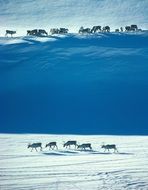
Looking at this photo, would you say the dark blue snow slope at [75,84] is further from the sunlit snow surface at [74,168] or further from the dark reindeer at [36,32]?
the sunlit snow surface at [74,168]

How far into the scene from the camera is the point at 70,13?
92562 millimetres

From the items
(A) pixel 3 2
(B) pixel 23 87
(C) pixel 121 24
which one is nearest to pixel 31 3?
(A) pixel 3 2

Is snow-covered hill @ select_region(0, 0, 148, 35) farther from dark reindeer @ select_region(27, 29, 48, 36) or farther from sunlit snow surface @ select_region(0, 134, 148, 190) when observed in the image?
sunlit snow surface @ select_region(0, 134, 148, 190)

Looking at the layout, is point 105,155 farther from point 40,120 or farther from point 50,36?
point 50,36

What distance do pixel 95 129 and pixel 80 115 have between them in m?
3.04

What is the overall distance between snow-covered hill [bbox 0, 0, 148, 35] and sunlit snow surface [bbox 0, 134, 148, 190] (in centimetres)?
4849

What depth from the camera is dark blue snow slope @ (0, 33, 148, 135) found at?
4791cm

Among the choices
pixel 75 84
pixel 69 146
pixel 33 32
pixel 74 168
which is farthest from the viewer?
pixel 33 32

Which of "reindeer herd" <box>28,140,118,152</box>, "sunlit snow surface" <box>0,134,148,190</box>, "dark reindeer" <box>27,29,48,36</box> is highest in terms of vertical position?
"dark reindeer" <box>27,29,48,36</box>

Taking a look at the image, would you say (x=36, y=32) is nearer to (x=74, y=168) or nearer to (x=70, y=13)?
(x=70, y=13)

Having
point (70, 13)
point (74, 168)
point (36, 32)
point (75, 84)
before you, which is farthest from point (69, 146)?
point (70, 13)

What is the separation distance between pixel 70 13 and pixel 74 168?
65.0m

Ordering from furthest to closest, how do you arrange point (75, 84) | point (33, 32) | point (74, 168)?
point (33, 32) < point (75, 84) < point (74, 168)

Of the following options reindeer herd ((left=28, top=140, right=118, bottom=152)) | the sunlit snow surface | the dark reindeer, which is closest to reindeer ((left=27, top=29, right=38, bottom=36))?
the dark reindeer
